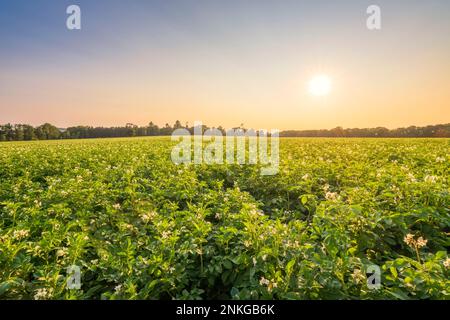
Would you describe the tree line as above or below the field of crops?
above

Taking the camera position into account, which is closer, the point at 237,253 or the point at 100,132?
the point at 237,253

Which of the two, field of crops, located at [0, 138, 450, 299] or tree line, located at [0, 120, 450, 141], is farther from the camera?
tree line, located at [0, 120, 450, 141]

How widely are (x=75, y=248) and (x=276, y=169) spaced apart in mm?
5124

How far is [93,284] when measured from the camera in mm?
2750

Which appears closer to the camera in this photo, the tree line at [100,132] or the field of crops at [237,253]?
the field of crops at [237,253]

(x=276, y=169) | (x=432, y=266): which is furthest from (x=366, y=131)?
(x=432, y=266)

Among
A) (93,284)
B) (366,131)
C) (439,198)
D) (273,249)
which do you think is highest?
(366,131)

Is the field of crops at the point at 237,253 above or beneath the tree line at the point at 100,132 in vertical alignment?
beneath
